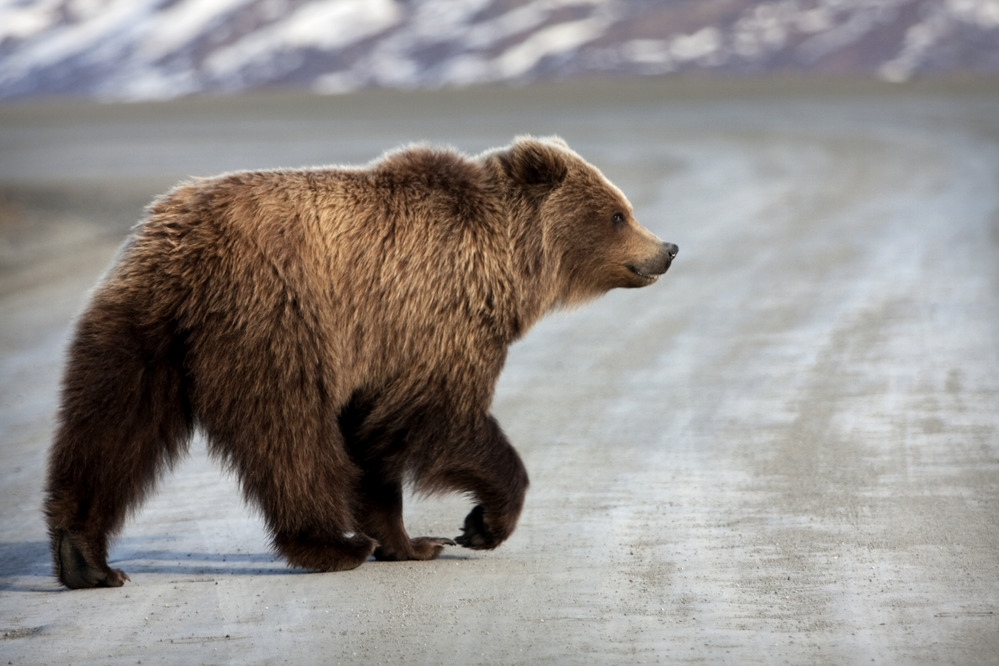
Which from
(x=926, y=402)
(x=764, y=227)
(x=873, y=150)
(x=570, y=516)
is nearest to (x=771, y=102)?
(x=873, y=150)

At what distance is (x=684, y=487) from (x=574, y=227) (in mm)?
1468

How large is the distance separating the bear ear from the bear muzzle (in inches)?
23.6

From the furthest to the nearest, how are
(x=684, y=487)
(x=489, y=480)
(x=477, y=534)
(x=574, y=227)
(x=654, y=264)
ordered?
(x=684, y=487) < (x=654, y=264) < (x=574, y=227) < (x=477, y=534) < (x=489, y=480)

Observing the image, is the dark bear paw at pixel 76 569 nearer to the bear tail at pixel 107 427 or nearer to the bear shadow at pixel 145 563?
the bear tail at pixel 107 427

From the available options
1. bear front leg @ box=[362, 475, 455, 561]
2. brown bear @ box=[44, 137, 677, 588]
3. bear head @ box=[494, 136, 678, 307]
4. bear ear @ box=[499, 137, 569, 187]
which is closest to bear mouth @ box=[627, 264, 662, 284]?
bear head @ box=[494, 136, 678, 307]

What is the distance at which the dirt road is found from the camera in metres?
4.95

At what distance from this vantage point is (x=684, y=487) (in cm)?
704

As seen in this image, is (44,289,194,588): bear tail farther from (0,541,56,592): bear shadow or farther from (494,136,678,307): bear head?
(494,136,678,307): bear head

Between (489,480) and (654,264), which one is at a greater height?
(654,264)

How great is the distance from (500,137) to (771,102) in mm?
10668

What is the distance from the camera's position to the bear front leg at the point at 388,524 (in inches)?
238

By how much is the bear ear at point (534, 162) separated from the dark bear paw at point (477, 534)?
145cm

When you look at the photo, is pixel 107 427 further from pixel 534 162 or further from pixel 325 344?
pixel 534 162

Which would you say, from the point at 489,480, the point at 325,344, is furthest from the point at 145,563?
the point at 489,480
